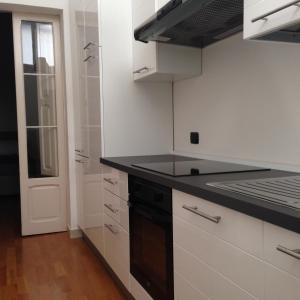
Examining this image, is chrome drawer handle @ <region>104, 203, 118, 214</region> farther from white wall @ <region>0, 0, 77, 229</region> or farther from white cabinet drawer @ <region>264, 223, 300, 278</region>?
white cabinet drawer @ <region>264, 223, 300, 278</region>

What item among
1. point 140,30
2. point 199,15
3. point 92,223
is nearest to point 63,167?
point 92,223

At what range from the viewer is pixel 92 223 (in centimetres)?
294

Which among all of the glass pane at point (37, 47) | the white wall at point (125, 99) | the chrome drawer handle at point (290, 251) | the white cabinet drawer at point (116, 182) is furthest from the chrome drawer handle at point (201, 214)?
the glass pane at point (37, 47)

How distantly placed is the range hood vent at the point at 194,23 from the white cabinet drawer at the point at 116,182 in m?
0.85

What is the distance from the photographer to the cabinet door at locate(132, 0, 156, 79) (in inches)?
90.3

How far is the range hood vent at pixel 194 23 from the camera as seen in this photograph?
1642 mm

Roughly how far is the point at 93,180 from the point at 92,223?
15.0 inches

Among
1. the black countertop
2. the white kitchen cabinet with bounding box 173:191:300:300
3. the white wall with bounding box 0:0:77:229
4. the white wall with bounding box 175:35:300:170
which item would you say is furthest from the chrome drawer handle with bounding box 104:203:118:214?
the white wall with bounding box 0:0:77:229

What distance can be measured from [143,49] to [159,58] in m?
0.21

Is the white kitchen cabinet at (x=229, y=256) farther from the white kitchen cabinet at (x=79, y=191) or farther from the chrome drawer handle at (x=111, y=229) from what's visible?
the white kitchen cabinet at (x=79, y=191)

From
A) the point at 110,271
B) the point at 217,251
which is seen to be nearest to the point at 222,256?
the point at 217,251

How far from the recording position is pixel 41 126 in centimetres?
359

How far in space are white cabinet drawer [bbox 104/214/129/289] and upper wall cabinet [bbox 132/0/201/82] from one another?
1.04 m

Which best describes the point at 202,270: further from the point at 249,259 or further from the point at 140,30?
the point at 140,30
